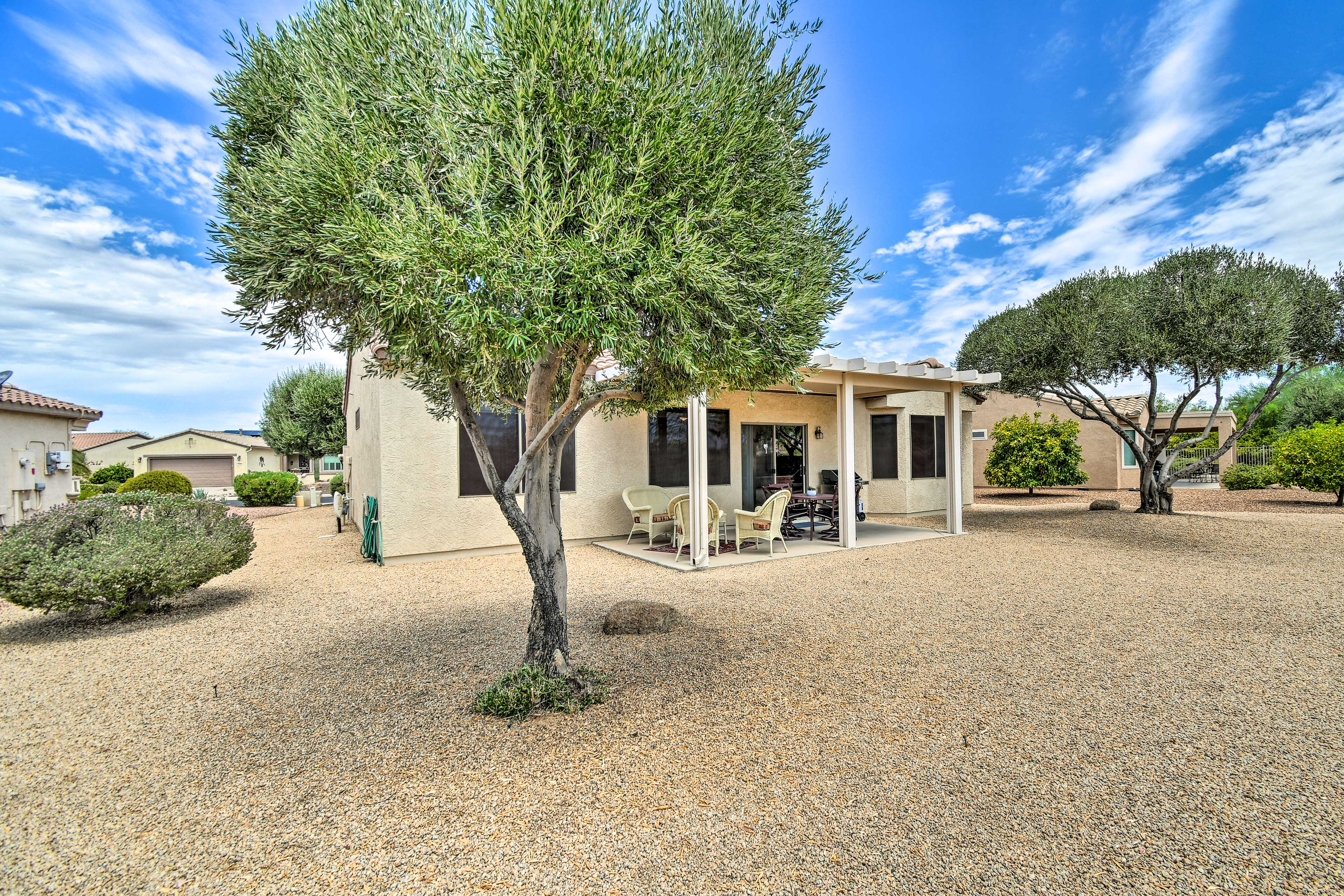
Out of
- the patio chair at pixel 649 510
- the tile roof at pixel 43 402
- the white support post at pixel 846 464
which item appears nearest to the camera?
the white support post at pixel 846 464

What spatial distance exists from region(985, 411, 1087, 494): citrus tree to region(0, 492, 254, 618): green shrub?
21.0 m

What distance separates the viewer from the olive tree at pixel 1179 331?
10.4m

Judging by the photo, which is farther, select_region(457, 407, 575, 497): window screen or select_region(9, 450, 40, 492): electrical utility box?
select_region(9, 450, 40, 492): electrical utility box

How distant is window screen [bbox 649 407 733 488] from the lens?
10.6 m

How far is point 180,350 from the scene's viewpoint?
17.7 m

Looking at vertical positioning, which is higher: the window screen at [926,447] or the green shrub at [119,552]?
the window screen at [926,447]

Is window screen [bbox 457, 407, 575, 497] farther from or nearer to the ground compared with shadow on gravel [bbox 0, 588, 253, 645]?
farther from the ground

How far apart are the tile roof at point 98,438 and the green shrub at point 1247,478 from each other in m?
58.1

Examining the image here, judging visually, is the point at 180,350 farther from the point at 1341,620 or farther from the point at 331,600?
the point at 1341,620

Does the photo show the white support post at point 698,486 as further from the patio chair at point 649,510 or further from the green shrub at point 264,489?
the green shrub at point 264,489

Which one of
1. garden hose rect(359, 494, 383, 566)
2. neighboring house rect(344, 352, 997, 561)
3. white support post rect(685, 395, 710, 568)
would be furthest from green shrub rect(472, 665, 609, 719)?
garden hose rect(359, 494, 383, 566)

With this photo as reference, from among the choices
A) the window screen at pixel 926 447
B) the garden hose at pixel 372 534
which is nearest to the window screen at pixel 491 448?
the garden hose at pixel 372 534

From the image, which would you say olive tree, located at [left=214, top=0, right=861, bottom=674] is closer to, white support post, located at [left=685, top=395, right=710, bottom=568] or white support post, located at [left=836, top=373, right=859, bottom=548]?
white support post, located at [left=685, top=395, right=710, bottom=568]

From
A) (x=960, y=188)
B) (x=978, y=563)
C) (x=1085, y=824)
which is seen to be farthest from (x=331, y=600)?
(x=960, y=188)
